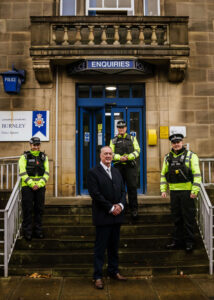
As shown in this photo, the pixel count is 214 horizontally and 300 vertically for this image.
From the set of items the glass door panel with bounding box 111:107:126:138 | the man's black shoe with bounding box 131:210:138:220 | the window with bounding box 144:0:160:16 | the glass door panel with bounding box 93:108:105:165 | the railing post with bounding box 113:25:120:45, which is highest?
the window with bounding box 144:0:160:16

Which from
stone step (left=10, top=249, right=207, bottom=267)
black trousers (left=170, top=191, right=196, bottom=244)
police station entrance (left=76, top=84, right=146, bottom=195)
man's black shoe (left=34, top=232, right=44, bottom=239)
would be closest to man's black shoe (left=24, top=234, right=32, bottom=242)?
man's black shoe (left=34, top=232, right=44, bottom=239)

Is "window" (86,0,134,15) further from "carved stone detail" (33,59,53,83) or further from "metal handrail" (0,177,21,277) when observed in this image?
"metal handrail" (0,177,21,277)

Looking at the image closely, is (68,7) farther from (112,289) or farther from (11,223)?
(112,289)

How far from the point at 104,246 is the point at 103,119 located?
518cm

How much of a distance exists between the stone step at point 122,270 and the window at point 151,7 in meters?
7.29

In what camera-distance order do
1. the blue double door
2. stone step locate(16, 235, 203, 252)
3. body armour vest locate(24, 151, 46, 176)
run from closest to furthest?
stone step locate(16, 235, 203, 252), body armour vest locate(24, 151, 46, 176), the blue double door

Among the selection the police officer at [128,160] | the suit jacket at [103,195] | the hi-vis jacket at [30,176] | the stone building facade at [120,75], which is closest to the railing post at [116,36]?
the stone building facade at [120,75]

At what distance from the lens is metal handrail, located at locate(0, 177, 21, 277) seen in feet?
15.9

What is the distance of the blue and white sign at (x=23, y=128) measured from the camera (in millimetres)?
8633

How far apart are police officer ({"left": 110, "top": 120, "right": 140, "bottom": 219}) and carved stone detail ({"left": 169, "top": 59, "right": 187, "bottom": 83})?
123 inches

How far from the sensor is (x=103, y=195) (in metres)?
4.31

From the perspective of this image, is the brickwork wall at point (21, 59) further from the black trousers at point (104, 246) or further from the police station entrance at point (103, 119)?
the black trousers at point (104, 246)

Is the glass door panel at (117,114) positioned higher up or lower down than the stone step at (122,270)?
higher up

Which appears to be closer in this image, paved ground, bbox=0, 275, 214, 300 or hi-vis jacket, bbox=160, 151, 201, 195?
paved ground, bbox=0, 275, 214, 300
